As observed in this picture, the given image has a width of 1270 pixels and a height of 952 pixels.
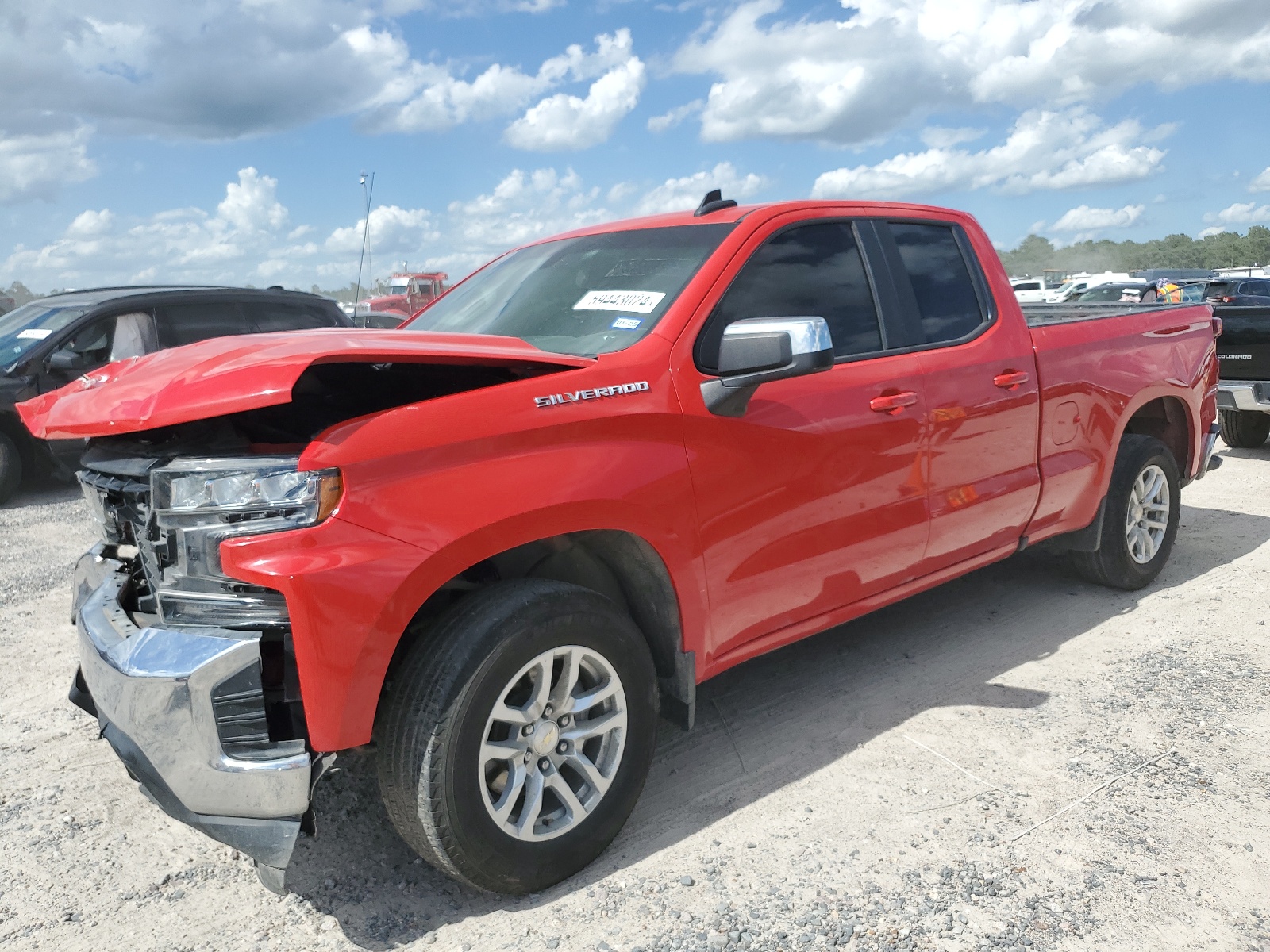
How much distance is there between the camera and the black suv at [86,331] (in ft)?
26.9

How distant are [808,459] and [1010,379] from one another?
1281 mm

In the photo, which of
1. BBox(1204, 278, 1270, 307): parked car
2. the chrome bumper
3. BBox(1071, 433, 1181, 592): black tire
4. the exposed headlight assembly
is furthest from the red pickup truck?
BBox(1204, 278, 1270, 307): parked car

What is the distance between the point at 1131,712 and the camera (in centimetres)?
370

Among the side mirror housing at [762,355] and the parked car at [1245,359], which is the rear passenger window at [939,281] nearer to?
the side mirror housing at [762,355]

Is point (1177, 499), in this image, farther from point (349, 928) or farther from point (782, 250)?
point (349, 928)

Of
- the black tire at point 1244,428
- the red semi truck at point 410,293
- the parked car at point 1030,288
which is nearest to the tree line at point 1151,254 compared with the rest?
the parked car at point 1030,288

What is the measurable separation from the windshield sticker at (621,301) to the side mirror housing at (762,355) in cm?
29

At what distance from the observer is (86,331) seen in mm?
8539

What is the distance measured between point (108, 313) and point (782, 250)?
7.35m

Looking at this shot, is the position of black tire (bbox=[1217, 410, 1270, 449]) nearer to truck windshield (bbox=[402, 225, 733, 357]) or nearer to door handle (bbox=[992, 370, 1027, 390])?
door handle (bbox=[992, 370, 1027, 390])

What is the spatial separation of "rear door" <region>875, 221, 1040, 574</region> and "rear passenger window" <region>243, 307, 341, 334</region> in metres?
6.51

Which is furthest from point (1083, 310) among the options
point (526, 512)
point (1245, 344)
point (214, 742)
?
point (214, 742)

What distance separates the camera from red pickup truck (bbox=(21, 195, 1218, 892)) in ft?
7.53

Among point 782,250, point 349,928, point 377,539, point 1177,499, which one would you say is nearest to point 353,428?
point 377,539
